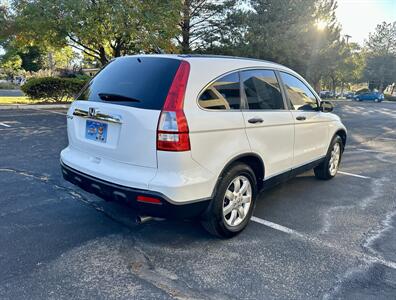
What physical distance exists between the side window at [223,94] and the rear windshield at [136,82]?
0.36m

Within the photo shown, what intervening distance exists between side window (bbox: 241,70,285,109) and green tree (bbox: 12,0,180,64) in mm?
12160

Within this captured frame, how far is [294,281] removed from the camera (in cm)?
267

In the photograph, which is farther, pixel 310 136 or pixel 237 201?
pixel 310 136

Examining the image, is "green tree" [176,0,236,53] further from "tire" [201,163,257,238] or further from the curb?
"tire" [201,163,257,238]

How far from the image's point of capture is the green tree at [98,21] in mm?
14219

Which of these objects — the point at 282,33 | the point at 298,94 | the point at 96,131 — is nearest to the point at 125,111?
the point at 96,131

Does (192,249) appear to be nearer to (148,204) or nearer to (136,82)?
(148,204)

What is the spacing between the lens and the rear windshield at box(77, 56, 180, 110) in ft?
9.32

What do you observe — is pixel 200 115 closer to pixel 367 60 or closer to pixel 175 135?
pixel 175 135

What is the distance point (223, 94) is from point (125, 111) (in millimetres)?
938

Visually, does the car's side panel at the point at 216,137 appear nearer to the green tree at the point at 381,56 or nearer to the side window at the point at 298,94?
the side window at the point at 298,94

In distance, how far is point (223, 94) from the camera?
10.2 feet

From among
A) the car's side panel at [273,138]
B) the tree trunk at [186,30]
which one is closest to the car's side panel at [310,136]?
the car's side panel at [273,138]

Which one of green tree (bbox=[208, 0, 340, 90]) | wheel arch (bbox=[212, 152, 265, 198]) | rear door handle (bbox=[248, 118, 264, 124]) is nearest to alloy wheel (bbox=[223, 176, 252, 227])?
wheel arch (bbox=[212, 152, 265, 198])
